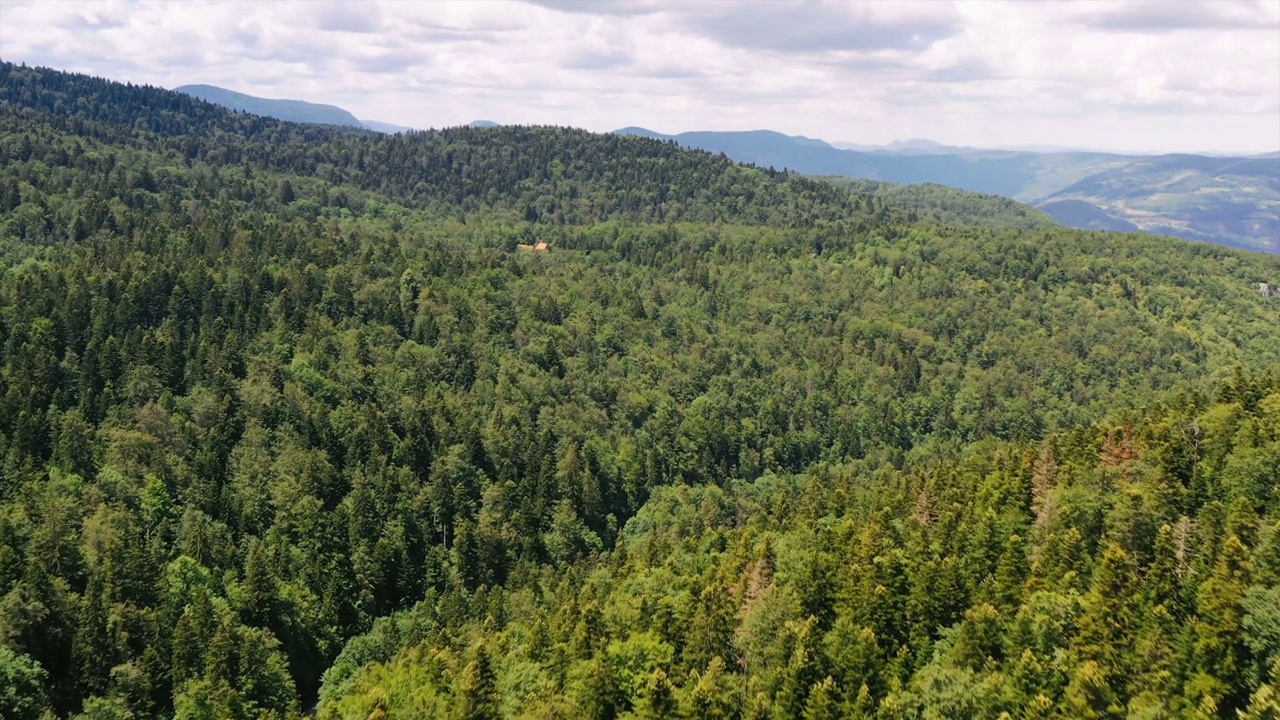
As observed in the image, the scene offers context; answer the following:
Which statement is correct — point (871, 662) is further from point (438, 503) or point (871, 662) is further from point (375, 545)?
point (438, 503)

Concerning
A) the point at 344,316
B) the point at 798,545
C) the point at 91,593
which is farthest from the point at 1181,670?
the point at 344,316

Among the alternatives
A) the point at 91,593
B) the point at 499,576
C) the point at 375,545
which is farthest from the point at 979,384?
the point at 91,593

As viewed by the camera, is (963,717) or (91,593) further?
(91,593)

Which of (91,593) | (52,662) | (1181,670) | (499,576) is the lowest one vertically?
(499,576)

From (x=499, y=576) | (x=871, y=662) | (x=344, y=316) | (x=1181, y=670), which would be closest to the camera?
(x=1181, y=670)

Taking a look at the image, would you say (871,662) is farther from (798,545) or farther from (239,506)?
(239,506)

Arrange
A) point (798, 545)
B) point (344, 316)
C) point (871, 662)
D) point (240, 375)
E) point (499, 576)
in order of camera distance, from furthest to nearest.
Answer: point (344, 316), point (240, 375), point (499, 576), point (798, 545), point (871, 662)

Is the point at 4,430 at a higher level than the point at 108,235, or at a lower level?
lower
